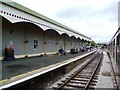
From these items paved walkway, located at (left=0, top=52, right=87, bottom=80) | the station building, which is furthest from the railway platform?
the station building

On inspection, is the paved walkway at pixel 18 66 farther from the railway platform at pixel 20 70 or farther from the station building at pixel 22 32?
the station building at pixel 22 32

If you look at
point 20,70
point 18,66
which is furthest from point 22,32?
point 20,70

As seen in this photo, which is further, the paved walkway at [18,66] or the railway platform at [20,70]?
the paved walkway at [18,66]

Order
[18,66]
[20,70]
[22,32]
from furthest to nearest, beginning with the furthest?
1. [22,32]
2. [18,66]
3. [20,70]

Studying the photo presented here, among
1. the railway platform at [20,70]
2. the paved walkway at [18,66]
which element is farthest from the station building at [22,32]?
the railway platform at [20,70]

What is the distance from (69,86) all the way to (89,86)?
1.05 m

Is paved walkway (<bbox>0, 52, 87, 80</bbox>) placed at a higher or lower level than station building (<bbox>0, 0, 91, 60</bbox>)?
lower

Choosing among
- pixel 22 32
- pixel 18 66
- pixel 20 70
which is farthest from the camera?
pixel 22 32

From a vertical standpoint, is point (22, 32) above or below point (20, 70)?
above

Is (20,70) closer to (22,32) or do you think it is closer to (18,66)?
(18,66)

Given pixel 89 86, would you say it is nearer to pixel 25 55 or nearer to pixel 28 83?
pixel 28 83

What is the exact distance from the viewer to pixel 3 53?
14.7m

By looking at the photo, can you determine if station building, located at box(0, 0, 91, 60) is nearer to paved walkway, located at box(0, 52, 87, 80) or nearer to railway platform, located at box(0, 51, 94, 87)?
paved walkway, located at box(0, 52, 87, 80)

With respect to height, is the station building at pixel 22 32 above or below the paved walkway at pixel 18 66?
above
